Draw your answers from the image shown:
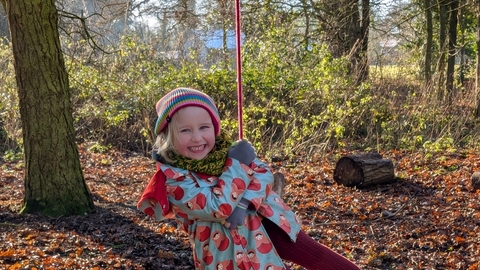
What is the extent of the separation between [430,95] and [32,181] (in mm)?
8338

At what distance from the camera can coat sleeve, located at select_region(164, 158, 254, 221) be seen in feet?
8.37

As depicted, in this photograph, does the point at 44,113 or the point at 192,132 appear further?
the point at 44,113

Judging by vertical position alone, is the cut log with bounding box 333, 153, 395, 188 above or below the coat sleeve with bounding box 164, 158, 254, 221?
below

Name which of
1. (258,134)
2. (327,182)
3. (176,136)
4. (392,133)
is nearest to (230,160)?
(176,136)

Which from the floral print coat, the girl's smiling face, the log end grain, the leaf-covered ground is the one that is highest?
the girl's smiling face

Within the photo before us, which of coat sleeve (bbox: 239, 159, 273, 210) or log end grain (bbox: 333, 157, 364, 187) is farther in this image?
log end grain (bbox: 333, 157, 364, 187)

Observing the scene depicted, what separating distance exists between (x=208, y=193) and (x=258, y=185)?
251 mm

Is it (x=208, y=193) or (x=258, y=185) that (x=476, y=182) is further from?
(x=208, y=193)

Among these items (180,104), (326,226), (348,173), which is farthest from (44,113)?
(348,173)

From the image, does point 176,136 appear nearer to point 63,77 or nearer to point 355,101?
point 63,77

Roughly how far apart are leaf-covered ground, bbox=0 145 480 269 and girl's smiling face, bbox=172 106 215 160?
5.80 feet

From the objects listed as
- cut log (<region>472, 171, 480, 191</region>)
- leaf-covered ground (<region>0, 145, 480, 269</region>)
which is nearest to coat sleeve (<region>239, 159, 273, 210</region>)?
leaf-covered ground (<region>0, 145, 480, 269</region>)

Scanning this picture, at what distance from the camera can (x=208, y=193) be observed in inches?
102

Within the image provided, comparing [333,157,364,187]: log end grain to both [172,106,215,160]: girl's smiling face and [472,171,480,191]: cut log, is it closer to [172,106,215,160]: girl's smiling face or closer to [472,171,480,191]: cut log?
[472,171,480,191]: cut log
